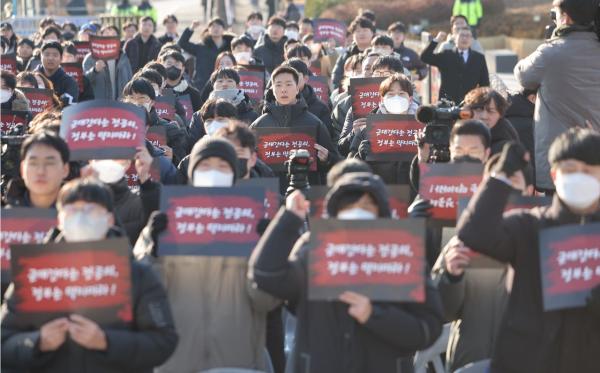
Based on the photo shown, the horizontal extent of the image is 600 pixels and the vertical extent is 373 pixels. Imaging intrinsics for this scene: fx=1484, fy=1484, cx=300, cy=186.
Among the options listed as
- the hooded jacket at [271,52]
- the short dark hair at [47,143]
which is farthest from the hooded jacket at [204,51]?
the short dark hair at [47,143]

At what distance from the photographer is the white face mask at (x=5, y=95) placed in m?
12.9

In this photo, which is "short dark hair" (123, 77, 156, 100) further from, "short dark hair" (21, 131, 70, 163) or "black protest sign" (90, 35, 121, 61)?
"black protest sign" (90, 35, 121, 61)

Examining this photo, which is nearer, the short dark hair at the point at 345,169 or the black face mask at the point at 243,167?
the short dark hair at the point at 345,169

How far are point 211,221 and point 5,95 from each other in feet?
20.8

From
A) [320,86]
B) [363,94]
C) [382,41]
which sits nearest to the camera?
[363,94]

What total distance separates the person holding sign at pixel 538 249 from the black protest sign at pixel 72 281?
1426 mm

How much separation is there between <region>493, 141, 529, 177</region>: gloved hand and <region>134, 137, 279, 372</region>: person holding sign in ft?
4.92

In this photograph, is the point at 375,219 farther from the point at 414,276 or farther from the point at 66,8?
the point at 66,8

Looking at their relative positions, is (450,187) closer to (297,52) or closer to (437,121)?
(437,121)

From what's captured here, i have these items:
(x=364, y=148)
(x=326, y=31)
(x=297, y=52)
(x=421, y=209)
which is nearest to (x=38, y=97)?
(x=364, y=148)

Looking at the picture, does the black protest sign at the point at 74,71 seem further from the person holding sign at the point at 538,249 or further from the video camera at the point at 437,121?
the person holding sign at the point at 538,249

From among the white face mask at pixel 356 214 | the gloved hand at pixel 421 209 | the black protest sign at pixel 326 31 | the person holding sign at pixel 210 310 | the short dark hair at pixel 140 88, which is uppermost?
the black protest sign at pixel 326 31

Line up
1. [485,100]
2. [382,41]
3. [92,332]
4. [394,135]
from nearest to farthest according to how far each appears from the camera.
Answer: [92,332]
[485,100]
[394,135]
[382,41]

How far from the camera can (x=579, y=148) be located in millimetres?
6180
